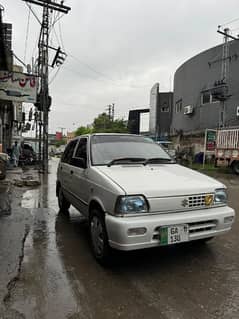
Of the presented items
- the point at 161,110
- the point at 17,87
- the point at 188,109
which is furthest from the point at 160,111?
the point at 17,87

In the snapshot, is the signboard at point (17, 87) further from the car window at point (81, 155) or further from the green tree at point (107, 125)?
the green tree at point (107, 125)

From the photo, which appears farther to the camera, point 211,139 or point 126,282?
point 211,139

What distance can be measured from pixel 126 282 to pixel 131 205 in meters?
0.88

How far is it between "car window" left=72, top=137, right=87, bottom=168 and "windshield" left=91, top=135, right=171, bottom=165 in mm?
201

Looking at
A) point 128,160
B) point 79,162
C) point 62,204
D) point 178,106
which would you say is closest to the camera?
point 128,160

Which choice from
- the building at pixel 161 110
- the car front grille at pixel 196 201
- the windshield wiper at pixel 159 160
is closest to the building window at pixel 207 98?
the building at pixel 161 110

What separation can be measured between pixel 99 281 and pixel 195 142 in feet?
75.6

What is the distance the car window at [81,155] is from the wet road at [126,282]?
1.29 m

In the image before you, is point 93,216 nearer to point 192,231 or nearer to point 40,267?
point 40,267

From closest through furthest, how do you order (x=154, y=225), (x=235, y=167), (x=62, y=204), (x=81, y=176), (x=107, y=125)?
(x=154, y=225) < (x=81, y=176) < (x=62, y=204) < (x=235, y=167) < (x=107, y=125)

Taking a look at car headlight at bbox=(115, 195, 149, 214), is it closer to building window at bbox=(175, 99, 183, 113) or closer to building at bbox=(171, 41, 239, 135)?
building at bbox=(171, 41, 239, 135)

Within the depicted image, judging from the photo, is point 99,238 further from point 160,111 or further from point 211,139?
point 160,111

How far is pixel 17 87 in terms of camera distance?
1291 centimetres

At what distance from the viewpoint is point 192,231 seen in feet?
11.3
